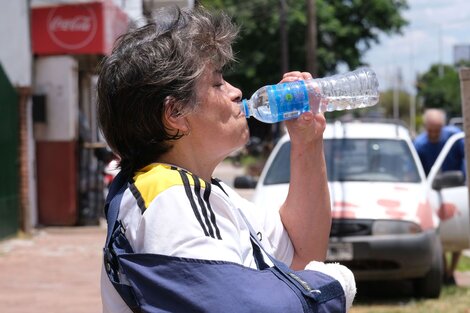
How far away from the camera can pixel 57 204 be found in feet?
47.5

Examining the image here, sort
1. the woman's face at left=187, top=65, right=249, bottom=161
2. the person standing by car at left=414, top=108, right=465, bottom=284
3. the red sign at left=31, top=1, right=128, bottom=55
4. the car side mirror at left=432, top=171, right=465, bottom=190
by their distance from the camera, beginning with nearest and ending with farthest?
1. the woman's face at left=187, top=65, right=249, bottom=161
2. the car side mirror at left=432, top=171, right=465, bottom=190
3. the person standing by car at left=414, top=108, right=465, bottom=284
4. the red sign at left=31, top=1, right=128, bottom=55

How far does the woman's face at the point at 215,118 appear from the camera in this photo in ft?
7.48

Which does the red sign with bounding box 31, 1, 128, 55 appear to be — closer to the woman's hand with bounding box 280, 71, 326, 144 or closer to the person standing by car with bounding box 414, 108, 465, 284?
the person standing by car with bounding box 414, 108, 465, 284

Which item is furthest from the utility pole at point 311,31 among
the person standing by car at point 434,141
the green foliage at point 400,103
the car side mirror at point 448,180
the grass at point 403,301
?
the green foliage at point 400,103

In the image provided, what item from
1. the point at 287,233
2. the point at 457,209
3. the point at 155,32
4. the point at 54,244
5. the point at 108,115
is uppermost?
the point at 155,32

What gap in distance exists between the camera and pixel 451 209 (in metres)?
9.11

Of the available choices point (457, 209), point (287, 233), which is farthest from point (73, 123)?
point (287, 233)

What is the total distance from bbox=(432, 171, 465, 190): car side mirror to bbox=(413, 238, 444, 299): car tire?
0.66 metres

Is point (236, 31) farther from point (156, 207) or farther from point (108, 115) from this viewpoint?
point (156, 207)

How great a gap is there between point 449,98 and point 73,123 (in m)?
63.4

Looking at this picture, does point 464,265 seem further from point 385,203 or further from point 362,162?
point 385,203

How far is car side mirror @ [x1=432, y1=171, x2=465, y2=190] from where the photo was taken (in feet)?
Result: 28.6

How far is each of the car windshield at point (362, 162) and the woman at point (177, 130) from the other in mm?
6446

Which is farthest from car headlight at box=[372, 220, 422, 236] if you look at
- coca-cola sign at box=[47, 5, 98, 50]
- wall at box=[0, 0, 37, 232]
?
coca-cola sign at box=[47, 5, 98, 50]
